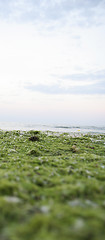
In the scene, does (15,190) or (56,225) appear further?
(15,190)

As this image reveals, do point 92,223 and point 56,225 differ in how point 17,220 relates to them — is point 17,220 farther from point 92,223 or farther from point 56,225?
point 92,223

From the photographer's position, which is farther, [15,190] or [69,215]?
[15,190]

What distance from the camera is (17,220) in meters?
3.87

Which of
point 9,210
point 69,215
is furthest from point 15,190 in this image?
point 69,215

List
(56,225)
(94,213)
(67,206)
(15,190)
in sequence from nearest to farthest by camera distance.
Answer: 1. (56,225)
2. (94,213)
3. (67,206)
4. (15,190)

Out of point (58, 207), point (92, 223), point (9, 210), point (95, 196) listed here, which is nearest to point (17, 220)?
point (9, 210)

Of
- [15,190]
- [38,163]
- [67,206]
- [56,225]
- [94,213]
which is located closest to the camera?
[56,225]

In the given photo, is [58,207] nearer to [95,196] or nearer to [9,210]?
[9,210]

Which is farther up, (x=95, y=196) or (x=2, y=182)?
(x=2, y=182)

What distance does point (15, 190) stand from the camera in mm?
5305

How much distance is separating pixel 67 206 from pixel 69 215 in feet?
1.53

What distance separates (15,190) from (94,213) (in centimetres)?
260

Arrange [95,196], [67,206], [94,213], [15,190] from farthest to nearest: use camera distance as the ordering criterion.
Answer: [95,196]
[15,190]
[67,206]
[94,213]

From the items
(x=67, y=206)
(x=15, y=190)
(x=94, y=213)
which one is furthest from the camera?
(x=15, y=190)
